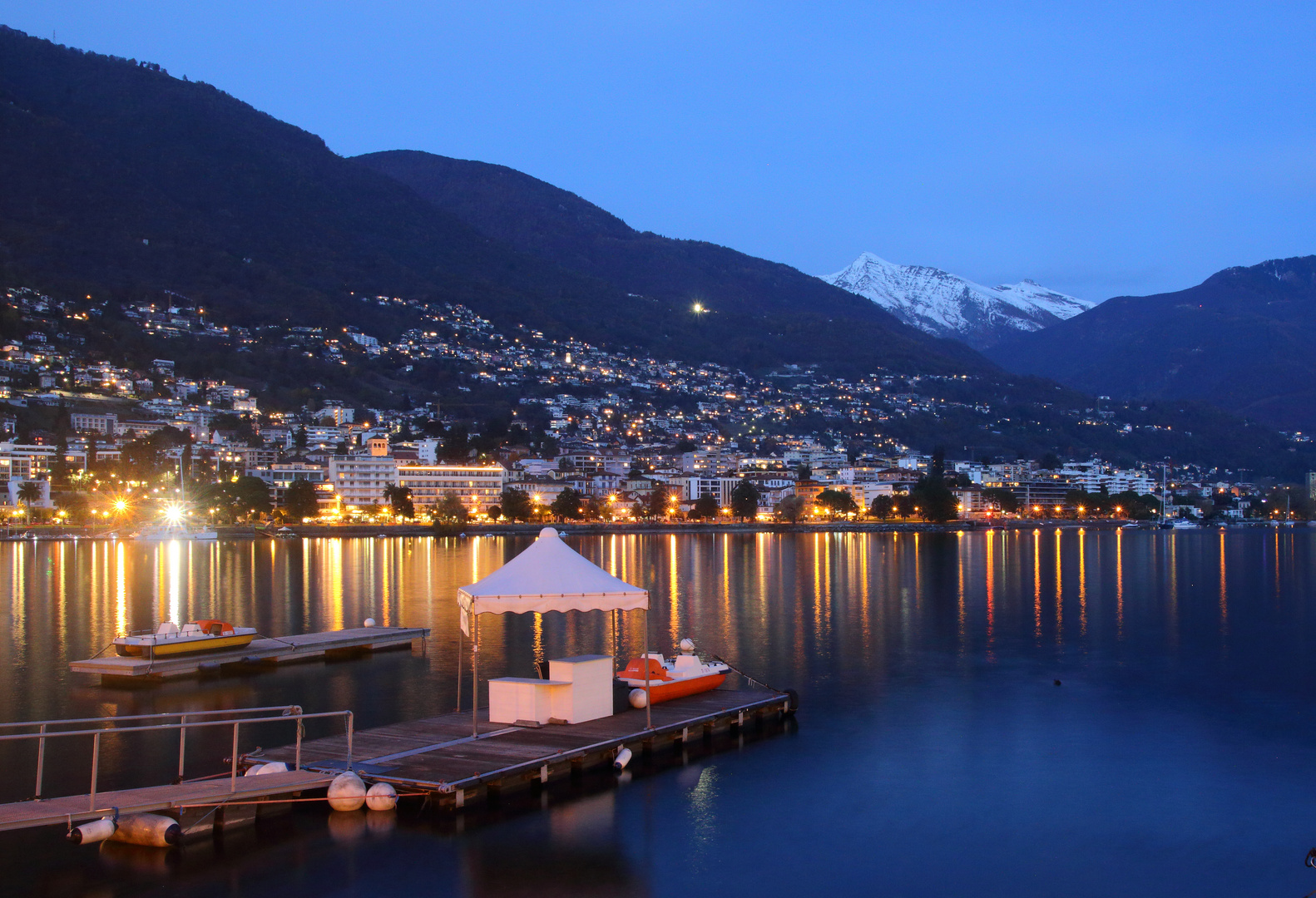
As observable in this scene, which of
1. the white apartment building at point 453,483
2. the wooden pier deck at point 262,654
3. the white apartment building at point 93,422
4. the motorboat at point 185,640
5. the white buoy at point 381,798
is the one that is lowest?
the wooden pier deck at point 262,654

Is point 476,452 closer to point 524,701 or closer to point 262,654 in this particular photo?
point 262,654

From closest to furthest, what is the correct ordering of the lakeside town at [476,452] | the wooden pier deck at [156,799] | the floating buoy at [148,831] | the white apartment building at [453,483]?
the wooden pier deck at [156,799]
the floating buoy at [148,831]
the lakeside town at [476,452]
the white apartment building at [453,483]

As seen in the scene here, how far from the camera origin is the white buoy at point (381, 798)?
11477mm

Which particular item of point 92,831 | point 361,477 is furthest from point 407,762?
point 361,477

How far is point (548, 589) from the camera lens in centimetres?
1390

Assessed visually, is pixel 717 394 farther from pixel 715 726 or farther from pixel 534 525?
pixel 715 726

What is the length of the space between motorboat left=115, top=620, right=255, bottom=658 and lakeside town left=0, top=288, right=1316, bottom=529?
7300cm

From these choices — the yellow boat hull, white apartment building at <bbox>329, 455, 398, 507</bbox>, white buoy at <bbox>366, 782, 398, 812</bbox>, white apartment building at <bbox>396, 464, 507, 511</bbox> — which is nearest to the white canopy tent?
white buoy at <bbox>366, 782, 398, 812</bbox>

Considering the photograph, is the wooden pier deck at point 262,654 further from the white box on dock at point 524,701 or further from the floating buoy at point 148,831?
the floating buoy at point 148,831

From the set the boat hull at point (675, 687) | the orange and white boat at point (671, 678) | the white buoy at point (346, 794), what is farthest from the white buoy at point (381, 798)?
the boat hull at point (675, 687)

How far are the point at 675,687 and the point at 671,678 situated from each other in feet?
0.49

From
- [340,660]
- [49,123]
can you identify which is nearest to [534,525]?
[340,660]

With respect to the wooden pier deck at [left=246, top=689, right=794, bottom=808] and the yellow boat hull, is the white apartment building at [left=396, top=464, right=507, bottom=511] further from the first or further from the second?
the wooden pier deck at [left=246, top=689, right=794, bottom=808]

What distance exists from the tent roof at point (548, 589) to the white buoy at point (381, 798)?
2621 mm
